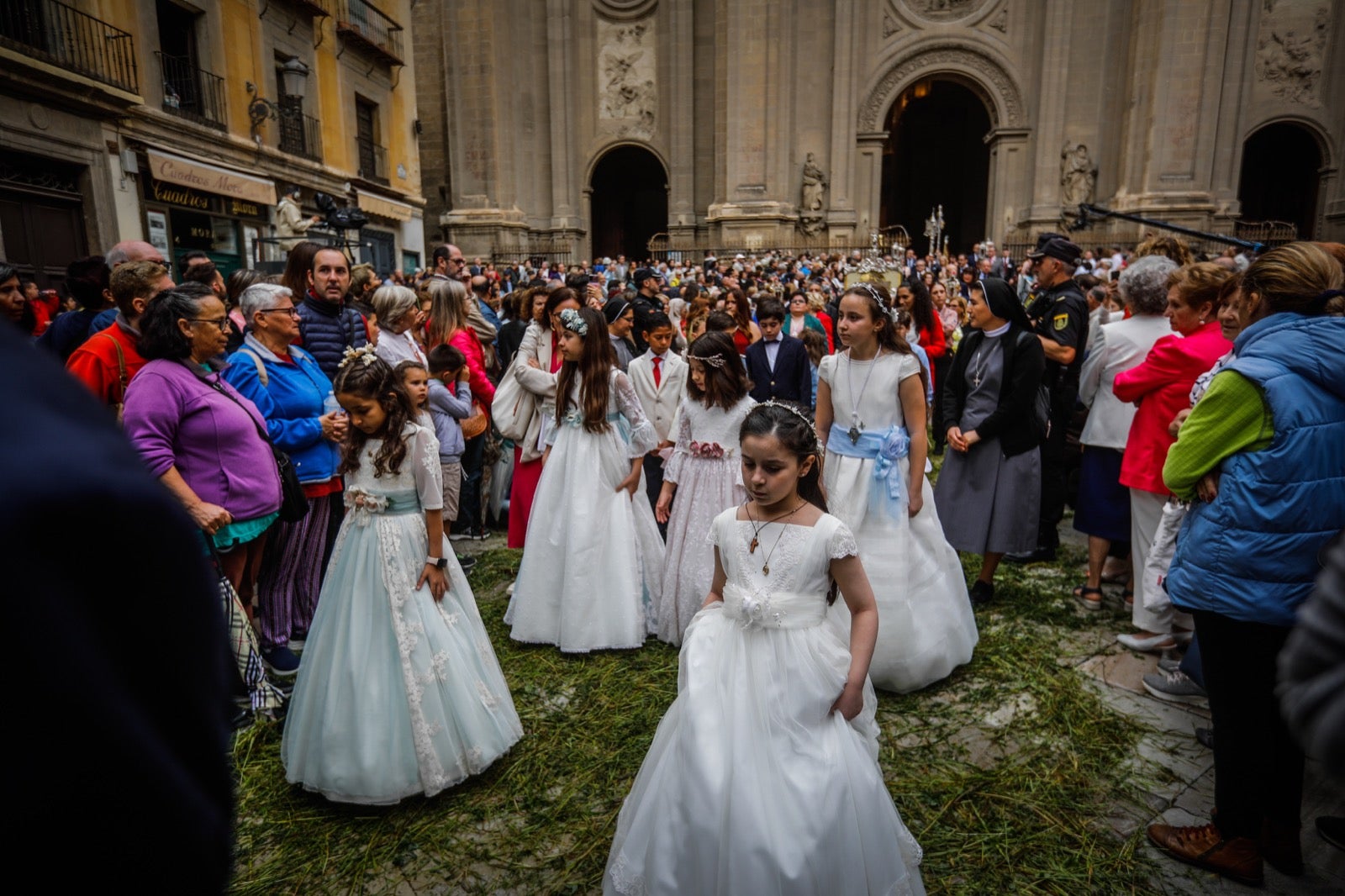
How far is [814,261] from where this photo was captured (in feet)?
69.2

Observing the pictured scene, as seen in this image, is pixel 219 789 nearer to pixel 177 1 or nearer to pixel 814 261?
pixel 177 1

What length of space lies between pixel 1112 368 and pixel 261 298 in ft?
17.8

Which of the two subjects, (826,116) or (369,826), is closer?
(369,826)

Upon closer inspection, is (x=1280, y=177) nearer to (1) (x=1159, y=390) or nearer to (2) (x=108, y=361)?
(1) (x=1159, y=390)

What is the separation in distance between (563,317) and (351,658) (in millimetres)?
2454

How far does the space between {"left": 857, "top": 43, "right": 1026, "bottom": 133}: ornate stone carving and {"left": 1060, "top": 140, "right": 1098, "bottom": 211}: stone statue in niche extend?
189 centimetres

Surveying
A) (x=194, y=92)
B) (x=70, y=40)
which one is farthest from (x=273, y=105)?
(x=70, y=40)

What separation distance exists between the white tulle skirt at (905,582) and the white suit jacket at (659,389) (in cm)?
157

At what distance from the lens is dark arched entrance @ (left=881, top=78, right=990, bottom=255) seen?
3488 cm

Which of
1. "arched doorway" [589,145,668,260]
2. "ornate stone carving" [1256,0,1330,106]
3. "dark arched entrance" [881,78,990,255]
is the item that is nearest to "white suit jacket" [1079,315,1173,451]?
"ornate stone carving" [1256,0,1330,106]

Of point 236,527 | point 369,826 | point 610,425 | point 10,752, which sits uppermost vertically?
point 10,752

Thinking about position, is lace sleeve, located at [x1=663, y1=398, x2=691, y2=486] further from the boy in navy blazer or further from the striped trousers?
the striped trousers

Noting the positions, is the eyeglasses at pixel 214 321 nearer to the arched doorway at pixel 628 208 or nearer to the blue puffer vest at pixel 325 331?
Answer: the blue puffer vest at pixel 325 331

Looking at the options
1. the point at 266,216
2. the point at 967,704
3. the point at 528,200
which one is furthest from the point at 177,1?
the point at 967,704
